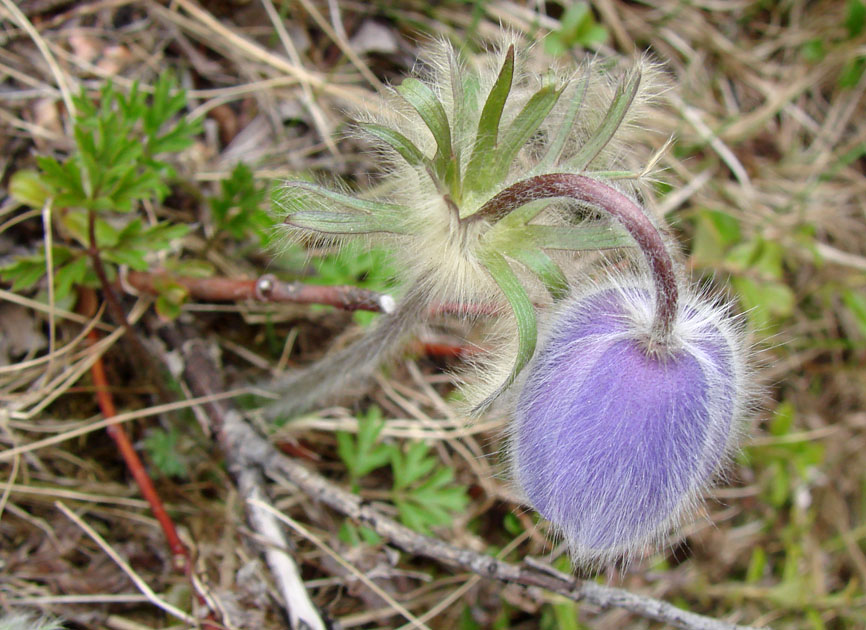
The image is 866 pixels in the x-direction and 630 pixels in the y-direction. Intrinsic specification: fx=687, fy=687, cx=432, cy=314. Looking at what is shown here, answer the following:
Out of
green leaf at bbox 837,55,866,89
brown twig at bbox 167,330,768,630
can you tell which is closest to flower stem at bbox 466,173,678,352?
brown twig at bbox 167,330,768,630

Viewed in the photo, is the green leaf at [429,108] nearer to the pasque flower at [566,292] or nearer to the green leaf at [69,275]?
the pasque flower at [566,292]

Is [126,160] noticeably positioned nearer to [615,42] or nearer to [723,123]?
[615,42]

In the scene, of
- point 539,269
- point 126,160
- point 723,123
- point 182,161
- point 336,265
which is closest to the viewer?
point 539,269

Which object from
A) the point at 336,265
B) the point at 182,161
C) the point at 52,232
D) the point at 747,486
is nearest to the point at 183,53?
the point at 182,161

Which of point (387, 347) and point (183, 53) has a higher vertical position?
point (183, 53)

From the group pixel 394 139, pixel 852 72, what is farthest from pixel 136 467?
pixel 852 72

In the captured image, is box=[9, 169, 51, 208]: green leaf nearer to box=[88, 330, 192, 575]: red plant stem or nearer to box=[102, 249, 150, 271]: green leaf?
box=[102, 249, 150, 271]: green leaf

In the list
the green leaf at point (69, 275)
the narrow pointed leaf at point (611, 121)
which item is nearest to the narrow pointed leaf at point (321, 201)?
the narrow pointed leaf at point (611, 121)

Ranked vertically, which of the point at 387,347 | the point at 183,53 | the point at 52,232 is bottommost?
the point at 52,232
